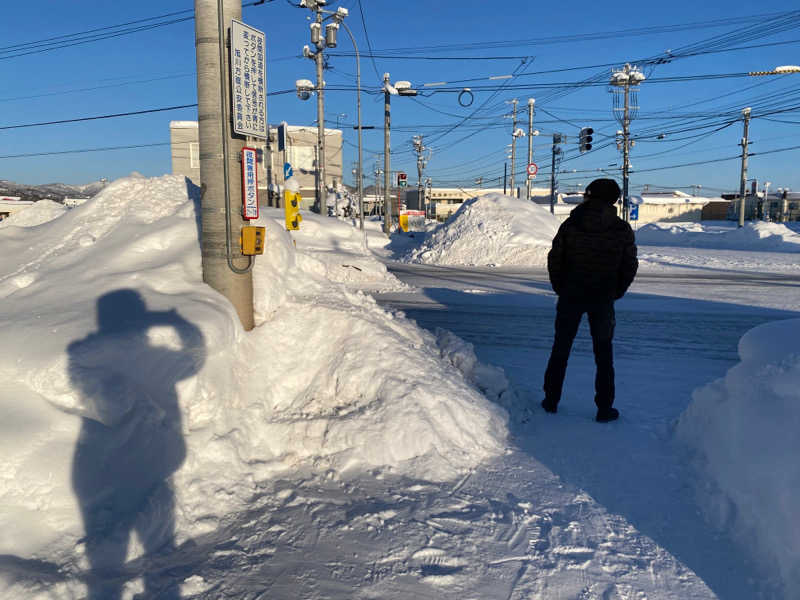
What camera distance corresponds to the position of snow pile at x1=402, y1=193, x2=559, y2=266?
59.7 ft

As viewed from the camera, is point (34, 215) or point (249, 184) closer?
point (249, 184)

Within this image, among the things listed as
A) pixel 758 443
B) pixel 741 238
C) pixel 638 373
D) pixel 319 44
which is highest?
pixel 319 44

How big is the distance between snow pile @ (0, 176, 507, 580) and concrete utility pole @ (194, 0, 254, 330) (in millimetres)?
195

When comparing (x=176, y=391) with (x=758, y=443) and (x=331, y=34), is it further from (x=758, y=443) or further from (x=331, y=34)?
(x=331, y=34)

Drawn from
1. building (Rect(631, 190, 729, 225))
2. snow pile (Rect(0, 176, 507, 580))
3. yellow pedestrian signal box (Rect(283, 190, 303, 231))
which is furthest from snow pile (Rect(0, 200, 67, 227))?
building (Rect(631, 190, 729, 225))

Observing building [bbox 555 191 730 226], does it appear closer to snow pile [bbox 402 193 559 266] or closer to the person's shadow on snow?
snow pile [bbox 402 193 559 266]

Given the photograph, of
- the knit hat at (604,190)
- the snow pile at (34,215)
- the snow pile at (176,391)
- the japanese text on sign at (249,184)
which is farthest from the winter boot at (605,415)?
the snow pile at (34,215)

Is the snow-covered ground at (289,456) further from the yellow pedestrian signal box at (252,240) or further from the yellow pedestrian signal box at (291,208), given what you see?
the yellow pedestrian signal box at (291,208)

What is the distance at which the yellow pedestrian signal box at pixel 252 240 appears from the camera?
4168 millimetres

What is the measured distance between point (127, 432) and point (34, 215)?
16.3 ft

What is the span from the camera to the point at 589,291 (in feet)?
13.5

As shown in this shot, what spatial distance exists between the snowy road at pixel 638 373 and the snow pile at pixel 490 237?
4.71 m

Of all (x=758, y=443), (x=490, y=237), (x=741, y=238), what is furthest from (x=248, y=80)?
(x=741, y=238)

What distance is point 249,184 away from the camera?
420cm
